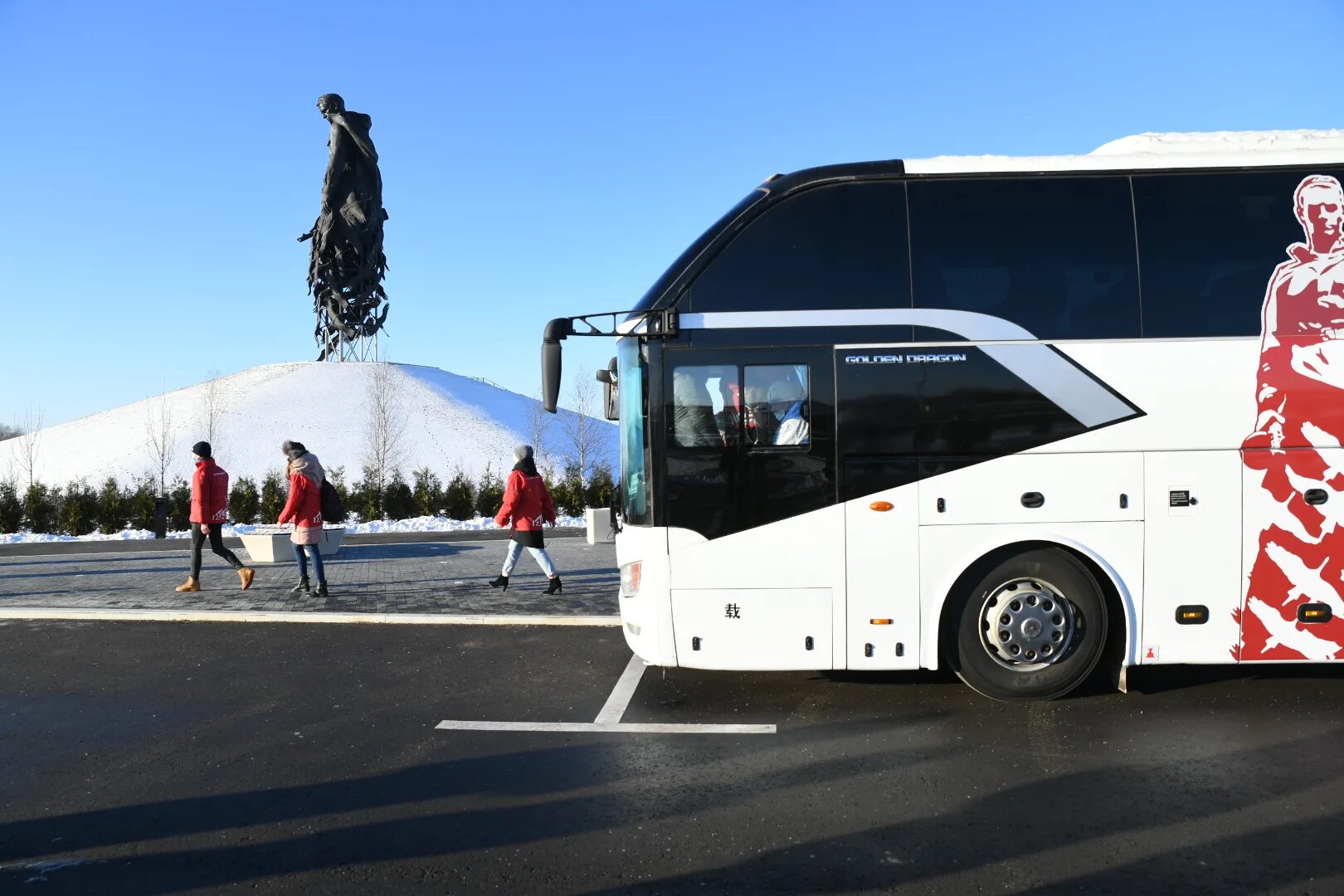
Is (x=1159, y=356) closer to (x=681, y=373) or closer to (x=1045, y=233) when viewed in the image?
(x=1045, y=233)

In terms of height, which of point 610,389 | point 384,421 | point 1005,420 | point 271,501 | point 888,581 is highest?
point 384,421

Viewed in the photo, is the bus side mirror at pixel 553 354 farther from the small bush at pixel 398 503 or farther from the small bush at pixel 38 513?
the small bush at pixel 38 513

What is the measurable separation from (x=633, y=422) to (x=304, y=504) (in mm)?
6031

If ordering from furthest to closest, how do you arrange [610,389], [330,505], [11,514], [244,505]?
[244,505] < [11,514] < [330,505] < [610,389]

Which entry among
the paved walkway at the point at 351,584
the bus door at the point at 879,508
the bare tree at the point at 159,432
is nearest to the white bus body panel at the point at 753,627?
the bus door at the point at 879,508

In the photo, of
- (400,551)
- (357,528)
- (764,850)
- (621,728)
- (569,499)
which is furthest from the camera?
(569,499)

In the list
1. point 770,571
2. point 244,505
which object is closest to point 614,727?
point 770,571

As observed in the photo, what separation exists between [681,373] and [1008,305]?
7.32ft

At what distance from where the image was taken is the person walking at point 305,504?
1126cm

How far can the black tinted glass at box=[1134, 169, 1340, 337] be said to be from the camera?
6.51m

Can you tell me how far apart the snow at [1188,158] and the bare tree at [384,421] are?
32.0 meters

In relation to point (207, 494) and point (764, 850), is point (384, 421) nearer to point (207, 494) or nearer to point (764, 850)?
point (207, 494)

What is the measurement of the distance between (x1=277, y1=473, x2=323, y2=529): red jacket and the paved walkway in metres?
0.94

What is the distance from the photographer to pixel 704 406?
6.73 meters
